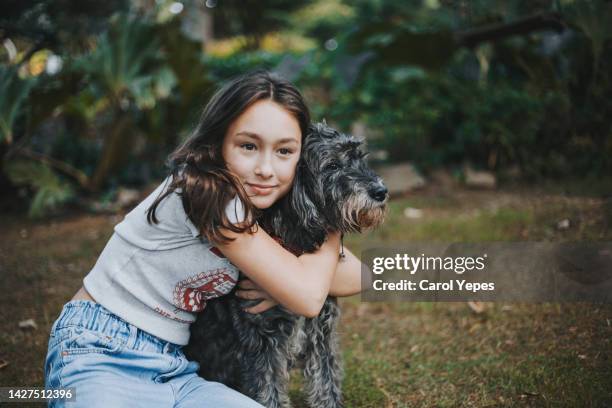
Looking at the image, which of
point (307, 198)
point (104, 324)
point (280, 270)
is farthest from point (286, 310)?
point (104, 324)

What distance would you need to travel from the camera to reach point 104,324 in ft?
8.02

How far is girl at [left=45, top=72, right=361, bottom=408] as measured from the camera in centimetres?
237

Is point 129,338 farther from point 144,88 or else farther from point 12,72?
point 144,88

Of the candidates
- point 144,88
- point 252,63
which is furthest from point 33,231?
point 252,63

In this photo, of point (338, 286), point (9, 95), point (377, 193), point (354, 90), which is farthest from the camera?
point (354, 90)

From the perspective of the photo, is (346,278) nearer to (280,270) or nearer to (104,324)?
(280,270)

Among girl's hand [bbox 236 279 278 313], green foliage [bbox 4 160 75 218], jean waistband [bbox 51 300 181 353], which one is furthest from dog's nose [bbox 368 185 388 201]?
green foliage [bbox 4 160 75 218]

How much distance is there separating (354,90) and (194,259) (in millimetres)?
6977

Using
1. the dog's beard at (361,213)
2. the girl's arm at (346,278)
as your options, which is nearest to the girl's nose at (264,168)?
the dog's beard at (361,213)

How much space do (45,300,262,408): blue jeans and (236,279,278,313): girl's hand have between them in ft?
1.25

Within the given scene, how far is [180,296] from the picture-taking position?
99.3 inches

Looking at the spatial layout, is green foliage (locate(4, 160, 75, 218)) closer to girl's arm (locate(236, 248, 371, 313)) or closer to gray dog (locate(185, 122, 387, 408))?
gray dog (locate(185, 122, 387, 408))

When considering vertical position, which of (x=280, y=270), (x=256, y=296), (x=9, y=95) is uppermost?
(x=280, y=270)

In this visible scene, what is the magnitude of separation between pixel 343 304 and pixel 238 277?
2636mm
